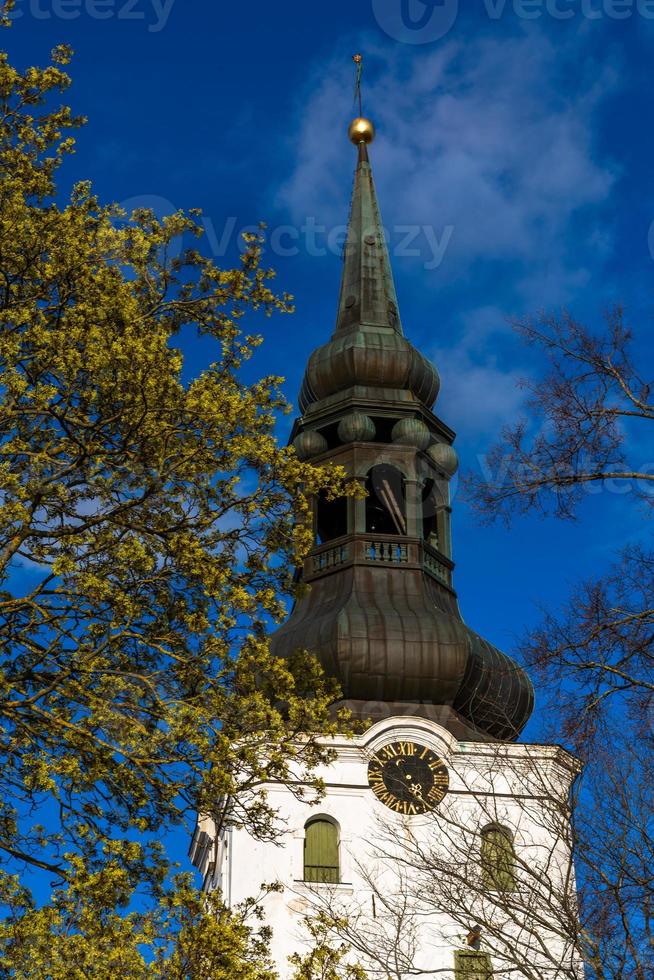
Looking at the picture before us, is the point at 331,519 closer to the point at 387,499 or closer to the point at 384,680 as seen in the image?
the point at 387,499

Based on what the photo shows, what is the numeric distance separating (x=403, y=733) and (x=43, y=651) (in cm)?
1843

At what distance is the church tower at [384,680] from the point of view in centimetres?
3047

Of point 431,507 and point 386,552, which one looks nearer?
point 386,552

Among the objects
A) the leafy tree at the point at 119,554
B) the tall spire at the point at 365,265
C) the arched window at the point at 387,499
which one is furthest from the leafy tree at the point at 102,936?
the tall spire at the point at 365,265

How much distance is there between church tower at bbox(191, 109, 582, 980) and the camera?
100.0 feet

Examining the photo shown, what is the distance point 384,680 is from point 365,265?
12051 millimetres

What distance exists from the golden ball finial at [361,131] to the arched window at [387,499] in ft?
37.6

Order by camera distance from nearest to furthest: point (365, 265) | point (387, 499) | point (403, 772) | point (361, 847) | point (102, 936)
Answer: point (102, 936) → point (361, 847) → point (403, 772) → point (387, 499) → point (365, 265)

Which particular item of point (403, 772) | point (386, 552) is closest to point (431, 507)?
point (386, 552)

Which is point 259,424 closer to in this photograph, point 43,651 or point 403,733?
point 43,651

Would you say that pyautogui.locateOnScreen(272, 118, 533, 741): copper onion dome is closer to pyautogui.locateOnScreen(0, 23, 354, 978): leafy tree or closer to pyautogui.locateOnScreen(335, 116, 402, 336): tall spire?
pyautogui.locateOnScreen(335, 116, 402, 336): tall spire

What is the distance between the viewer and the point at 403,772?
32594 mm

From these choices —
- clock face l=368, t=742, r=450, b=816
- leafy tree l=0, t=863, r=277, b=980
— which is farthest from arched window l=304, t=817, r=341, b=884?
leafy tree l=0, t=863, r=277, b=980

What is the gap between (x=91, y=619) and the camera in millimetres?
14969
